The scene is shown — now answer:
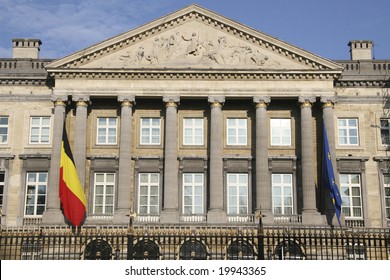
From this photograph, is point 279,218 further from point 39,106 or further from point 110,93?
point 39,106

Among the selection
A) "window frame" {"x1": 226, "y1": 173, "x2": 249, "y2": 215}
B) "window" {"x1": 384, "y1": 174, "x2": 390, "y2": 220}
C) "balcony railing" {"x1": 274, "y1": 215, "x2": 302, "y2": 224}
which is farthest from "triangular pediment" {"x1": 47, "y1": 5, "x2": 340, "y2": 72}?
"balcony railing" {"x1": 274, "y1": 215, "x2": 302, "y2": 224}

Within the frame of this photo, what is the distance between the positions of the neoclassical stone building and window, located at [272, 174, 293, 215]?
0.07 m

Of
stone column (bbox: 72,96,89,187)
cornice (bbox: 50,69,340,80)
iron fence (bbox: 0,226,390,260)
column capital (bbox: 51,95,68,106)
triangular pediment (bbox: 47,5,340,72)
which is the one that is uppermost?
triangular pediment (bbox: 47,5,340,72)

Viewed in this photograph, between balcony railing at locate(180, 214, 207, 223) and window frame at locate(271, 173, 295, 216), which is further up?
window frame at locate(271, 173, 295, 216)

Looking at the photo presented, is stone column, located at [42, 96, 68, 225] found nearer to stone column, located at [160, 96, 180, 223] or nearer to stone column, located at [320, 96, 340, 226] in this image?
stone column, located at [160, 96, 180, 223]

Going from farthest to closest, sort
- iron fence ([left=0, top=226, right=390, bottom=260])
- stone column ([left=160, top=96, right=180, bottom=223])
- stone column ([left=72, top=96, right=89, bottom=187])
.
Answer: stone column ([left=72, top=96, right=89, bottom=187])
stone column ([left=160, top=96, right=180, bottom=223])
iron fence ([left=0, top=226, right=390, bottom=260])

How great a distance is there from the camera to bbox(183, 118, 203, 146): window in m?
40.3

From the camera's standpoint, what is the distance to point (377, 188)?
129 ft

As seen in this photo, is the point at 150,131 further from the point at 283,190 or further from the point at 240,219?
the point at 283,190

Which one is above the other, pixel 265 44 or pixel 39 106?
pixel 265 44

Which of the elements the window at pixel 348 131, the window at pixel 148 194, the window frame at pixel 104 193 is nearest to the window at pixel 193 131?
the window at pixel 148 194

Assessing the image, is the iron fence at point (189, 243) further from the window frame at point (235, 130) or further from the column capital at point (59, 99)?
the window frame at point (235, 130)

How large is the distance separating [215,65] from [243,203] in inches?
377
